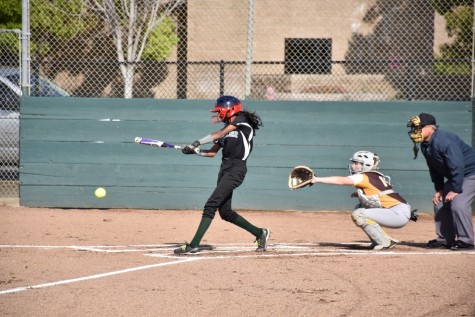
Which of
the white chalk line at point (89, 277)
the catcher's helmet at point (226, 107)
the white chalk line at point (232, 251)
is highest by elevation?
the catcher's helmet at point (226, 107)

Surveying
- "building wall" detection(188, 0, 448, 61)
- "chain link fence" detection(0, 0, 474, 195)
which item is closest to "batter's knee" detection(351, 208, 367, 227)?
"chain link fence" detection(0, 0, 474, 195)

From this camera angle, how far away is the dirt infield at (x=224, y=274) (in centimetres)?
694

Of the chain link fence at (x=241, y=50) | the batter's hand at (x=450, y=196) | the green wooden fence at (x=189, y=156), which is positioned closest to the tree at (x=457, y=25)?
the chain link fence at (x=241, y=50)

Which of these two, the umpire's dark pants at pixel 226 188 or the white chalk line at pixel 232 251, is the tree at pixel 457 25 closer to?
the white chalk line at pixel 232 251

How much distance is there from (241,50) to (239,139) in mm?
12164

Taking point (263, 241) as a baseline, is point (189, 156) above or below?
above

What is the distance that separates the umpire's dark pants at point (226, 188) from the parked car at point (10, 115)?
6282 mm

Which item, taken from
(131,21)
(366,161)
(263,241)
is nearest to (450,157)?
(366,161)

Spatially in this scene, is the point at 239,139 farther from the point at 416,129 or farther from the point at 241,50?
the point at 241,50

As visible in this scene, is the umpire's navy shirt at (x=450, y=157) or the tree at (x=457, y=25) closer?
the umpire's navy shirt at (x=450, y=157)

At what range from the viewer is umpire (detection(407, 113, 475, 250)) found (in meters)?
9.94

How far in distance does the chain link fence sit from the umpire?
13.5 feet

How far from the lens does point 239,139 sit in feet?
32.3

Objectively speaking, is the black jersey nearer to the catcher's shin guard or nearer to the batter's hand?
the catcher's shin guard
